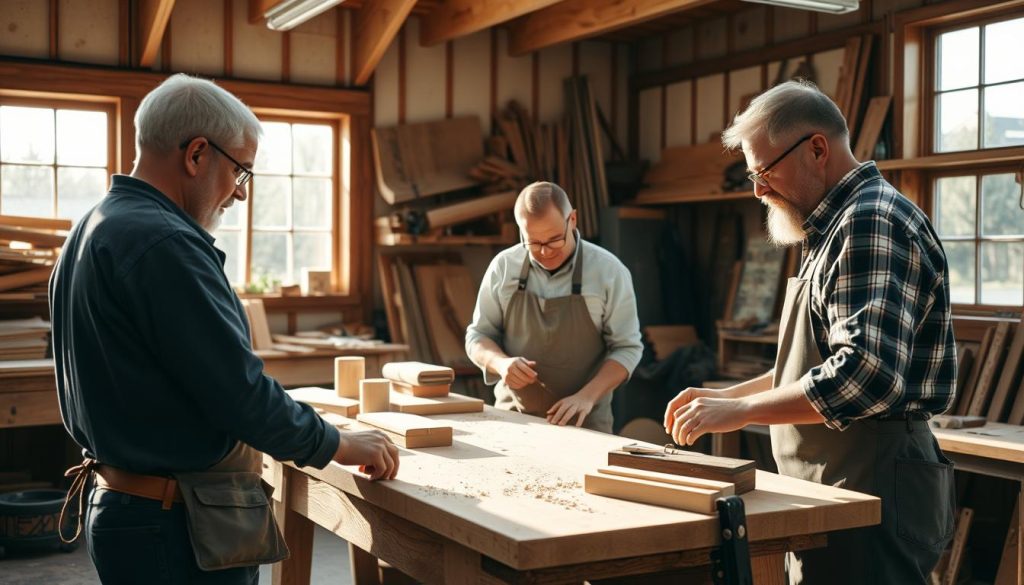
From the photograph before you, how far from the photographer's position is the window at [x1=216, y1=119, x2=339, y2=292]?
7.14 metres

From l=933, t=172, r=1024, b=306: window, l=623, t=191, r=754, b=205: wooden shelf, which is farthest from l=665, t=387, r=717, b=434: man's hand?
l=623, t=191, r=754, b=205: wooden shelf

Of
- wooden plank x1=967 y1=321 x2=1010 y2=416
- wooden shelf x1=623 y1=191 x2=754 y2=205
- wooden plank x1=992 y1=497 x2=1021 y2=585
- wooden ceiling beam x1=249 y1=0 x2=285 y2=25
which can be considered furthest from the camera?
wooden shelf x1=623 y1=191 x2=754 y2=205

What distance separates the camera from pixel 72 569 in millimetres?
5316

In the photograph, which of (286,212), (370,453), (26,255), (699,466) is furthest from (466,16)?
(699,466)

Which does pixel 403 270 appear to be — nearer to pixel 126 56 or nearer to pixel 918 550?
pixel 126 56

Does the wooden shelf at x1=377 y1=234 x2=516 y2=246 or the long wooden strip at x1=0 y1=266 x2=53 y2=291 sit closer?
the long wooden strip at x1=0 y1=266 x2=53 y2=291

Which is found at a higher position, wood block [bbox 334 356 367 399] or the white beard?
the white beard

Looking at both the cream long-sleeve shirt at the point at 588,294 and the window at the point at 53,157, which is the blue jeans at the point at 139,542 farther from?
the window at the point at 53,157

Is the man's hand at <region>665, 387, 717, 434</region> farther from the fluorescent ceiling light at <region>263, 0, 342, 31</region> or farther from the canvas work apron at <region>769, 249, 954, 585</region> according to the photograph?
the fluorescent ceiling light at <region>263, 0, 342, 31</region>

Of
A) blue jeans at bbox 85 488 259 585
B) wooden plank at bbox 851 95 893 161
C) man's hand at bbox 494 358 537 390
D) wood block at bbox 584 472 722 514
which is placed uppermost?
wooden plank at bbox 851 95 893 161

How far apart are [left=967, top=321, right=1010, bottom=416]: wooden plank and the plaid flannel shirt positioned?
297 centimetres

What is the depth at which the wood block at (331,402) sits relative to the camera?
367cm

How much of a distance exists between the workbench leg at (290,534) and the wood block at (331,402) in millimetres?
321

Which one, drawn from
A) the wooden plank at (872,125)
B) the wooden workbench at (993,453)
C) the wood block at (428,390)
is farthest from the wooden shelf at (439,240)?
the wooden workbench at (993,453)
